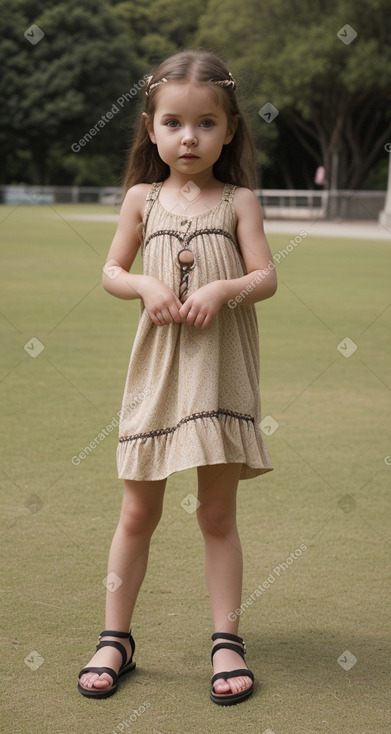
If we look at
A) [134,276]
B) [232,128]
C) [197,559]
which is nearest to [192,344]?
[134,276]

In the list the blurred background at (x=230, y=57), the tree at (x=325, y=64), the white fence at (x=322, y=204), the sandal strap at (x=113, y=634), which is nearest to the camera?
the sandal strap at (x=113, y=634)

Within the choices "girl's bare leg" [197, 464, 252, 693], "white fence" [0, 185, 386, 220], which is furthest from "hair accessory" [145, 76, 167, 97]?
"white fence" [0, 185, 386, 220]

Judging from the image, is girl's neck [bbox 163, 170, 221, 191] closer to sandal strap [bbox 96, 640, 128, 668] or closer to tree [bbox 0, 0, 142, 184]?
sandal strap [bbox 96, 640, 128, 668]

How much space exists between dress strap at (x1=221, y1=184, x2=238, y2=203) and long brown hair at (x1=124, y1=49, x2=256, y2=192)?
0.07 metres

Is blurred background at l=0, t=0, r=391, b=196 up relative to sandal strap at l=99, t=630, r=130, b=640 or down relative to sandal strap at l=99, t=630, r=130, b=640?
up

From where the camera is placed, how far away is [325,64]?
3797cm

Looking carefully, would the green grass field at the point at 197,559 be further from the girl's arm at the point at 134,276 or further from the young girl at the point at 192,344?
the girl's arm at the point at 134,276

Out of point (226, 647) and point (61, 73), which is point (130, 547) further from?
point (61, 73)

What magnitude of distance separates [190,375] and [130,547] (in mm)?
495

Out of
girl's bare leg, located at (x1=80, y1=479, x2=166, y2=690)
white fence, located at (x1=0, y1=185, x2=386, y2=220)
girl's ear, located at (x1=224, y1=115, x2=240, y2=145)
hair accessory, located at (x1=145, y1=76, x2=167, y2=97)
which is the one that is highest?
white fence, located at (x1=0, y1=185, x2=386, y2=220)

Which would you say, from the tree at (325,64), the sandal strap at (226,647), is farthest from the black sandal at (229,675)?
the tree at (325,64)

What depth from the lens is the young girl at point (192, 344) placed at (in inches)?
103

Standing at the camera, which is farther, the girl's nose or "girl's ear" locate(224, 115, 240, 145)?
"girl's ear" locate(224, 115, 240, 145)

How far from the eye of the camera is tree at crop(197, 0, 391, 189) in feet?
123
